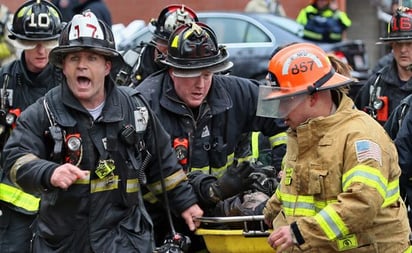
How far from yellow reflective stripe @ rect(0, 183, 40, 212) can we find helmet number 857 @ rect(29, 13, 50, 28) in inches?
47.3

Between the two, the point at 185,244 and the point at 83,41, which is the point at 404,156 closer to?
the point at 185,244

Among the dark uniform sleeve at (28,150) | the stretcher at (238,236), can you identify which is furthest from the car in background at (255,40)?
the dark uniform sleeve at (28,150)

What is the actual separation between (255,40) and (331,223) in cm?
962

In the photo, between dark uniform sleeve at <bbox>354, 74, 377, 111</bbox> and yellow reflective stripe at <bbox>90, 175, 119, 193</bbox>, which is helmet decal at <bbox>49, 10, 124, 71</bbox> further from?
dark uniform sleeve at <bbox>354, 74, 377, 111</bbox>

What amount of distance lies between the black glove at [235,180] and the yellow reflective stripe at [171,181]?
21cm

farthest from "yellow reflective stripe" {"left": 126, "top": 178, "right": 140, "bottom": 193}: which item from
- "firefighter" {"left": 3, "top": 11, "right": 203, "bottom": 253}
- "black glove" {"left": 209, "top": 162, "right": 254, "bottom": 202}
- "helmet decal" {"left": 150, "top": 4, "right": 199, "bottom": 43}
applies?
"helmet decal" {"left": 150, "top": 4, "right": 199, "bottom": 43}

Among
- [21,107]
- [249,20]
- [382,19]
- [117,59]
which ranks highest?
[117,59]

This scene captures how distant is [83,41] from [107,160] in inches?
24.0

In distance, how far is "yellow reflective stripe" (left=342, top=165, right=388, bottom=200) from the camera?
188 inches

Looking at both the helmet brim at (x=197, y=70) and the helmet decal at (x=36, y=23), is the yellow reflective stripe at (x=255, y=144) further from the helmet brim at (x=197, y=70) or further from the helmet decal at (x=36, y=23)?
the helmet decal at (x=36, y=23)

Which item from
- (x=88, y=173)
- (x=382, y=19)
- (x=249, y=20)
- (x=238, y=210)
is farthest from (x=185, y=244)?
(x=382, y=19)

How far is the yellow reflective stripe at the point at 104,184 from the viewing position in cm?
545

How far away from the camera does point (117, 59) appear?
571 cm

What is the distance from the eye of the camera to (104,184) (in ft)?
18.0
